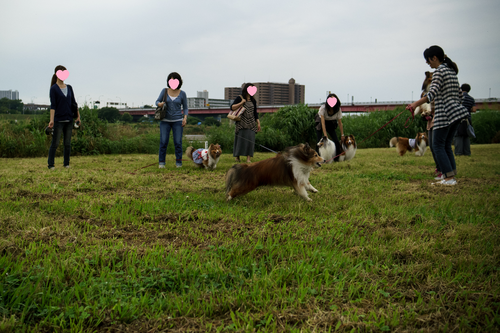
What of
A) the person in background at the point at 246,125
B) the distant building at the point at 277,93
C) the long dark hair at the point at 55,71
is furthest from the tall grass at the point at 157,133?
the distant building at the point at 277,93

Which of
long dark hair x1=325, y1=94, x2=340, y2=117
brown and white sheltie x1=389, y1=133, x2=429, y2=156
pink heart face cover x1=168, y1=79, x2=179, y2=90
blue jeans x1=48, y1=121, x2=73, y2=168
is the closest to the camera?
blue jeans x1=48, y1=121, x2=73, y2=168

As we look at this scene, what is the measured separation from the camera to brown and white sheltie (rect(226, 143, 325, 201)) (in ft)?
15.0

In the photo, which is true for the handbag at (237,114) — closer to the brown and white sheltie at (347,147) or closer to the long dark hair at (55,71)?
the brown and white sheltie at (347,147)

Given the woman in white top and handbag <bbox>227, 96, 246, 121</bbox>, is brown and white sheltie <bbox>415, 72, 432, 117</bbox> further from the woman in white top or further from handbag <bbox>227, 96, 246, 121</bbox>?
handbag <bbox>227, 96, 246, 121</bbox>

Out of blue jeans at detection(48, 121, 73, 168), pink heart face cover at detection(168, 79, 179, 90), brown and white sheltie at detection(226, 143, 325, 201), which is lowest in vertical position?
brown and white sheltie at detection(226, 143, 325, 201)

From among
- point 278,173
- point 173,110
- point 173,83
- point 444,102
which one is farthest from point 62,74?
point 444,102

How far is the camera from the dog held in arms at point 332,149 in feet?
30.0

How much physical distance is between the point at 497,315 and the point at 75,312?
94.0 inches

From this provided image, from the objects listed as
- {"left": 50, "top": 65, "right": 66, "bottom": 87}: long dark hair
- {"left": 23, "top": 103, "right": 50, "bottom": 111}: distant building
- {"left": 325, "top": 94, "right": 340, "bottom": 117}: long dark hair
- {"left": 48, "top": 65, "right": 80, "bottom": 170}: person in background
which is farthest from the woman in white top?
{"left": 23, "top": 103, "right": 50, "bottom": 111}: distant building

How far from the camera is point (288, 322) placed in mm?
1909

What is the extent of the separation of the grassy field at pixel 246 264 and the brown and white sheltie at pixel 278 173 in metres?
0.23

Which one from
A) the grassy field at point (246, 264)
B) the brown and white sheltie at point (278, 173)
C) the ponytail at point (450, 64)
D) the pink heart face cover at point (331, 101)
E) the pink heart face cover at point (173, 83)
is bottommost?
the grassy field at point (246, 264)

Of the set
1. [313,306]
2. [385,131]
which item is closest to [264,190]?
[313,306]

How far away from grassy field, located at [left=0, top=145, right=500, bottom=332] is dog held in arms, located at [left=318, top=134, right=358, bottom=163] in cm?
453
